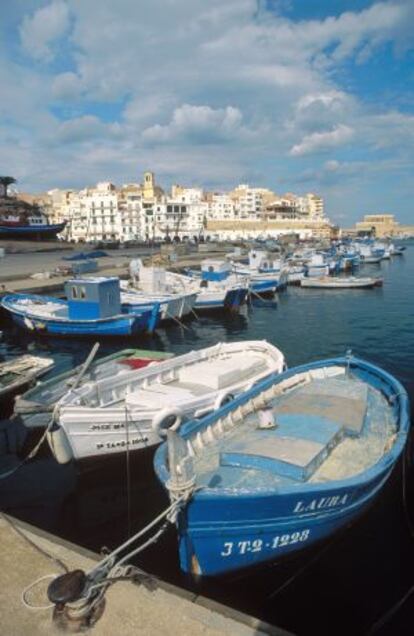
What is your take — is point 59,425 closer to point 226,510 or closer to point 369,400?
point 226,510

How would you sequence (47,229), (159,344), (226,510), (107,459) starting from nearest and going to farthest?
(226,510), (107,459), (159,344), (47,229)

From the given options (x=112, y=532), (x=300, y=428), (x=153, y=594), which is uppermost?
(x=300, y=428)

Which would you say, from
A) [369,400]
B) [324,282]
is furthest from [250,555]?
[324,282]

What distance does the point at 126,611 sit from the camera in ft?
18.3

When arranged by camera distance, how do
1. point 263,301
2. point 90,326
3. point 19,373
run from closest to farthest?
point 19,373
point 90,326
point 263,301

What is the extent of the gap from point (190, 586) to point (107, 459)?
4.72 metres

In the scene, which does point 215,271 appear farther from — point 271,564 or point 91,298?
point 271,564

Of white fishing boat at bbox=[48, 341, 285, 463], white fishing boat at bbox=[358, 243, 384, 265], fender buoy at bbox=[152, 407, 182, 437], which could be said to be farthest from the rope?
white fishing boat at bbox=[358, 243, 384, 265]

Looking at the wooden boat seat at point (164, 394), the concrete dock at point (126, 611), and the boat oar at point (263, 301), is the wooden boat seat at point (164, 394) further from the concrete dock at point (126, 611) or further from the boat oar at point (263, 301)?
the boat oar at point (263, 301)

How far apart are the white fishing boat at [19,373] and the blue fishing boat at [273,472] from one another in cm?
889

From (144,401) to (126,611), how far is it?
24.1ft

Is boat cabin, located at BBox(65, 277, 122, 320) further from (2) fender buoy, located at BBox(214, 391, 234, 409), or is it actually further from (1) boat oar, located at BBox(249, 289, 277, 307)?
(1) boat oar, located at BBox(249, 289, 277, 307)

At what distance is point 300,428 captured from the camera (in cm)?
961

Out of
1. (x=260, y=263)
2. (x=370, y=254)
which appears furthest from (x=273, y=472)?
(x=370, y=254)
